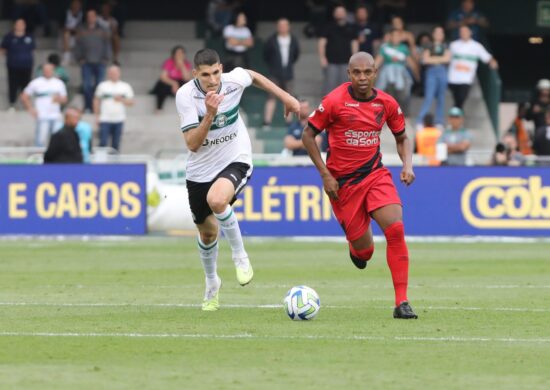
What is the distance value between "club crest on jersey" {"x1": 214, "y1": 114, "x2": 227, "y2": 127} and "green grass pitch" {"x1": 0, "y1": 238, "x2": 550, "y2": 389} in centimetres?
160

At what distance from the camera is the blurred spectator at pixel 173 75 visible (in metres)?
29.9

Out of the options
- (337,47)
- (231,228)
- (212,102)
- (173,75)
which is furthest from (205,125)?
(173,75)

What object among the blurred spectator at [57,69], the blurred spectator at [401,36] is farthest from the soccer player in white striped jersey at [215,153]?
the blurred spectator at [57,69]

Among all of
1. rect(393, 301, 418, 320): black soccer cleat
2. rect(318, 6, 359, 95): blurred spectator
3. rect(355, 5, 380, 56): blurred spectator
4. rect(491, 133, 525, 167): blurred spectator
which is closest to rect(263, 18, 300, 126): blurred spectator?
rect(318, 6, 359, 95): blurred spectator

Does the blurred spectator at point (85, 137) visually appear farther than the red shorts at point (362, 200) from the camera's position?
Yes

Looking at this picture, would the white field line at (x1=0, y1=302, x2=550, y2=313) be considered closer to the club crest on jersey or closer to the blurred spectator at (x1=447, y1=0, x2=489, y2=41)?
the club crest on jersey

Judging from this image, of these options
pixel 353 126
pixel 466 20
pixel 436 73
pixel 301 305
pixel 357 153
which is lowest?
pixel 436 73

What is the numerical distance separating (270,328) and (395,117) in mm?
2240

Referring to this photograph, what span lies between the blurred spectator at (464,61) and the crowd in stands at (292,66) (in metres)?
0.02

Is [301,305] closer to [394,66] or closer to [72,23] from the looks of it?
[394,66]

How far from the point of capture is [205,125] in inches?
473

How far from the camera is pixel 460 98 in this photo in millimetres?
29984

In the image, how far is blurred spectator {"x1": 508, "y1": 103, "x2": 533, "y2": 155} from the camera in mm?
28516

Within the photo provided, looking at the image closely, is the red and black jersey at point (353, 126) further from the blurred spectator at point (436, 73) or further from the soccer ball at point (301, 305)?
the blurred spectator at point (436, 73)
